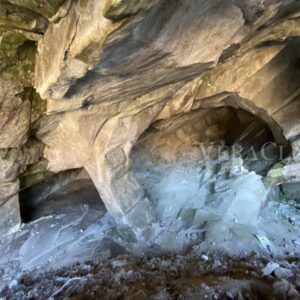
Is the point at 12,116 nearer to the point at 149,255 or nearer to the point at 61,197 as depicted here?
the point at 61,197

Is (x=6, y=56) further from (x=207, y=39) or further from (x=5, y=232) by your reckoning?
(x=5, y=232)

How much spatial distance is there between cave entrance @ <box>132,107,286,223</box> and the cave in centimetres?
3

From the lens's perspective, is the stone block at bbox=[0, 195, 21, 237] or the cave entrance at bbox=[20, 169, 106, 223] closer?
the stone block at bbox=[0, 195, 21, 237]

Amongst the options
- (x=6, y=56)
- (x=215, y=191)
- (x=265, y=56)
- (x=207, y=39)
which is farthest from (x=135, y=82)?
(x=215, y=191)

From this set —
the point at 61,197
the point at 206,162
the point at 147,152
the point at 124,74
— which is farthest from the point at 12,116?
the point at 206,162

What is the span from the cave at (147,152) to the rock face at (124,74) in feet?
0.04

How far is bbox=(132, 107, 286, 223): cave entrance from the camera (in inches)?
175

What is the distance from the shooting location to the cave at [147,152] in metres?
1.86

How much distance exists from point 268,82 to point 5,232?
3.59m

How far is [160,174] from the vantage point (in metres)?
5.40

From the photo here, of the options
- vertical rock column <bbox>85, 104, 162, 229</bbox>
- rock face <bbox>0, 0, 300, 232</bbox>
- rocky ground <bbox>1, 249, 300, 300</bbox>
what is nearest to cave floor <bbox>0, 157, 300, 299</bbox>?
rocky ground <bbox>1, 249, 300, 300</bbox>

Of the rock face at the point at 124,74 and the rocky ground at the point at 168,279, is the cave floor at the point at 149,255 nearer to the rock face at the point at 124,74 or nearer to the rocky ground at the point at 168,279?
the rocky ground at the point at 168,279

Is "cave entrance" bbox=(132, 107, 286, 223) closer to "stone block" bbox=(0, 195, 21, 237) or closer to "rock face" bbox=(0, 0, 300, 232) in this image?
"rock face" bbox=(0, 0, 300, 232)

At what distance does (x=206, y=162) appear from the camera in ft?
18.1
